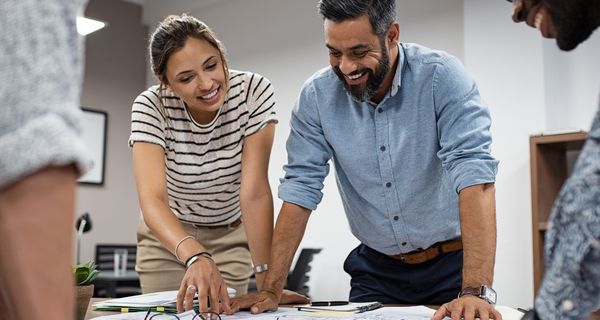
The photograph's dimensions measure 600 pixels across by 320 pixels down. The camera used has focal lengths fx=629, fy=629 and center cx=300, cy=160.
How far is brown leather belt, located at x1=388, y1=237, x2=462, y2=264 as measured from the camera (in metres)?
1.77

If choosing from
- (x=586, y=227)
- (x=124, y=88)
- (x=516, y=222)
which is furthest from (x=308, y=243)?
(x=586, y=227)

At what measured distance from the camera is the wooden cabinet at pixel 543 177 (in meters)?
3.22

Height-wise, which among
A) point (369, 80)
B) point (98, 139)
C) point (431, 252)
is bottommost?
point (431, 252)

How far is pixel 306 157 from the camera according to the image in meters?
1.78

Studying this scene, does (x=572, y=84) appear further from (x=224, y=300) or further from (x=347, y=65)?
(x=224, y=300)

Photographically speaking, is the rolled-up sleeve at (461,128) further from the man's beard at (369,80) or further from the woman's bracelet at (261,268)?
the woman's bracelet at (261,268)

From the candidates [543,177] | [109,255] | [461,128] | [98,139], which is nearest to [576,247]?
[461,128]

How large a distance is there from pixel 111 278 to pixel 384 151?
114 inches

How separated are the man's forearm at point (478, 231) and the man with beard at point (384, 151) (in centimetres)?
11

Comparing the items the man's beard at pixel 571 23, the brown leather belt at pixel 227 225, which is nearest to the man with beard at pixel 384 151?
the brown leather belt at pixel 227 225

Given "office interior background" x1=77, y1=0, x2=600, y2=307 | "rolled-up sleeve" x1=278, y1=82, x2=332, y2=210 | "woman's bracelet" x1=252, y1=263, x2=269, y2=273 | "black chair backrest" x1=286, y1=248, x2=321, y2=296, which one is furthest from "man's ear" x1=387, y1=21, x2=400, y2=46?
"black chair backrest" x1=286, y1=248, x2=321, y2=296

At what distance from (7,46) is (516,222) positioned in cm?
349

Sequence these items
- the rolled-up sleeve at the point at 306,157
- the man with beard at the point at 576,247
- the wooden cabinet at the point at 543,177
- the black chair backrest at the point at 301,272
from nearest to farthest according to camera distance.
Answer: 1. the man with beard at the point at 576,247
2. the rolled-up sleeve at the point at 306,157
3. the wooden cabinet at the point at 543,177
4. the black chair backrest at the point at 301,272

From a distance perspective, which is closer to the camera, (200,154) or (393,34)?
(393,34)
